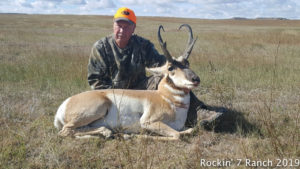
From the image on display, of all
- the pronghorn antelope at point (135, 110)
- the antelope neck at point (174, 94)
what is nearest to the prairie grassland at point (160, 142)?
the pronghorn antelope at point (135, 110)

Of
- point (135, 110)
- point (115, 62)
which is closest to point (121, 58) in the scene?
point (115, 62)

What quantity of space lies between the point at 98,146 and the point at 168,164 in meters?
1.14

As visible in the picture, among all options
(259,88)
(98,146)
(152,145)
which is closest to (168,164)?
(152,145)

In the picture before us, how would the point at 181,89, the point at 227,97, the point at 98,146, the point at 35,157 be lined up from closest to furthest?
the point at 35,157
the point at 98,146
the point at 181,89
the point at 227,97

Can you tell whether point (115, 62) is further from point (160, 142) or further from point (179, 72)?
point (160, 142)

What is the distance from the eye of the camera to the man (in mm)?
5119

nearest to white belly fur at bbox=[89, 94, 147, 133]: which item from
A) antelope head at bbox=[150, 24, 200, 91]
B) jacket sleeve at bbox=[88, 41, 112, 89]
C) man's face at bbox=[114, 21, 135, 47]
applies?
antelope head at bbox=[150, 24, 200, 91]

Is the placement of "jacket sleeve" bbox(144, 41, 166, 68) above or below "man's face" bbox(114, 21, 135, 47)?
below

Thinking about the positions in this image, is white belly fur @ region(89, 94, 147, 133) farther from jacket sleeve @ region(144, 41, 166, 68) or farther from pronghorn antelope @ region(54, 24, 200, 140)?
jacket sleeve @ region(144, 41, 166, 68)

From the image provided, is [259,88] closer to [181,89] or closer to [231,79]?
[231,79]

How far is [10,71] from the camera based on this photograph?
804 centimetres

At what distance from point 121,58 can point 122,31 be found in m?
0.55

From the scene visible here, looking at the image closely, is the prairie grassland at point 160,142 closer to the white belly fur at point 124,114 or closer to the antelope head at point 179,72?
the white belly fur at point 124,114

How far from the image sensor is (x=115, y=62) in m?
5.34
